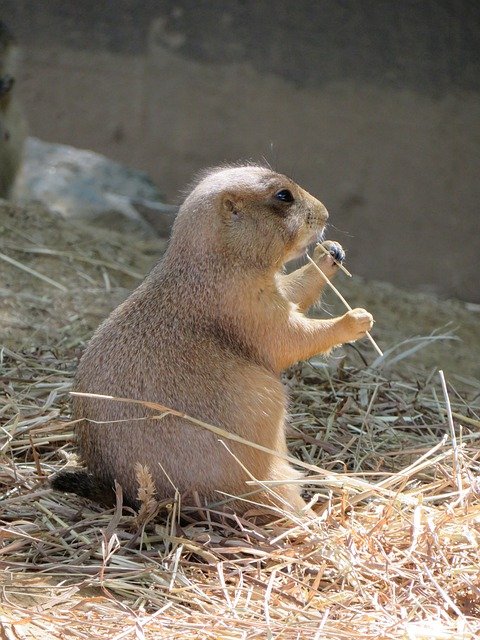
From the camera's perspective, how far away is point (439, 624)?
9.96 feet

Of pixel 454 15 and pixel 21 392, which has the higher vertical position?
pixel 454 15

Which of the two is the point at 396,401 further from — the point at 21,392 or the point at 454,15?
the point at 454,15

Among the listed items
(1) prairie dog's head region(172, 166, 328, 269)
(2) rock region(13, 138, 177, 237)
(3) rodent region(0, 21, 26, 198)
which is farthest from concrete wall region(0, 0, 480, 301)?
(1) prairie dog's head region(172, 166, 328, 269)

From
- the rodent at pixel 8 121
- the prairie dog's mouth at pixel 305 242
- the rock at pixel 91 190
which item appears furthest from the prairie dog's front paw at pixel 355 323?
the rodent at pixel 8 121

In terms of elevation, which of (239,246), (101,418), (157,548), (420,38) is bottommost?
(157,548)

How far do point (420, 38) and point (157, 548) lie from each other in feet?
27.9

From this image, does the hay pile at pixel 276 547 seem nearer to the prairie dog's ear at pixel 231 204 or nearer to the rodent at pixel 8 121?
the prairie dog's ear at pixel 231 204

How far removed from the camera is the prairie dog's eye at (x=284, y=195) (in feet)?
14.0

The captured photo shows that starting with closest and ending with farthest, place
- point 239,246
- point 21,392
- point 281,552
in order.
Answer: point 281,552 → point 239,246 → point 21,392

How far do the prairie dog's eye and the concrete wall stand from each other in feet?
22.2

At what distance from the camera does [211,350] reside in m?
3.98

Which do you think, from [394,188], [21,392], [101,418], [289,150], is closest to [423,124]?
[394,188]

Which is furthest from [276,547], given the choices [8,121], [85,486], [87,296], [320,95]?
[320,95]

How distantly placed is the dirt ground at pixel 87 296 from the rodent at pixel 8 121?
6.50ft
